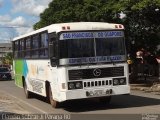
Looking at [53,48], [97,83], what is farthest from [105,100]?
[53,48]

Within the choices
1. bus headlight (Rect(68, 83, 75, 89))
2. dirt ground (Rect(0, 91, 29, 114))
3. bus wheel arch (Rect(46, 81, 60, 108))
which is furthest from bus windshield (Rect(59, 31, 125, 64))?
dirt ground (Rect(0, 91, 29, 114))

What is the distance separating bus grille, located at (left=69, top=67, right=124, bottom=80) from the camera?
634 inches

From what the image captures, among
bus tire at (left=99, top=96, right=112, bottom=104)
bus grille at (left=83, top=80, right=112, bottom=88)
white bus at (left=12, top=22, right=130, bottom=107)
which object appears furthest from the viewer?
bus tire at (left=99, top=96, right=112, bottom=104)

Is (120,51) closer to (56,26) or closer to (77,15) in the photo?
(56,26)

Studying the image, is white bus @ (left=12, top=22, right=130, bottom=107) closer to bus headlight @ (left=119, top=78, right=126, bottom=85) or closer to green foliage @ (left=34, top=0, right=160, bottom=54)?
bus headlight @ (left=119, top=78, right=126, bottom=85)

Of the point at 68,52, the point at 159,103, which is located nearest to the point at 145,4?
the point at 159,103

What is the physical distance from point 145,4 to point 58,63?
11134mm

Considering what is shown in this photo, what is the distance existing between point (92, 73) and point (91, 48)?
2.88ft

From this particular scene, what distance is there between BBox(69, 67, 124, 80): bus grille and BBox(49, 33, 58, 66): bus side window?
2.76ft

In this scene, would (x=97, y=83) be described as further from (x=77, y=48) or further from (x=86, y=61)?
(x=77, y=48)

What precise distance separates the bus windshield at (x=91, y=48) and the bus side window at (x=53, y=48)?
1.10 ft

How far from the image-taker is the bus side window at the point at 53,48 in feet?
53.8

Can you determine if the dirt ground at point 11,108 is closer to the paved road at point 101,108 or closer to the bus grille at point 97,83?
the paved road at point 101,108

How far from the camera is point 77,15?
35.0 meters
